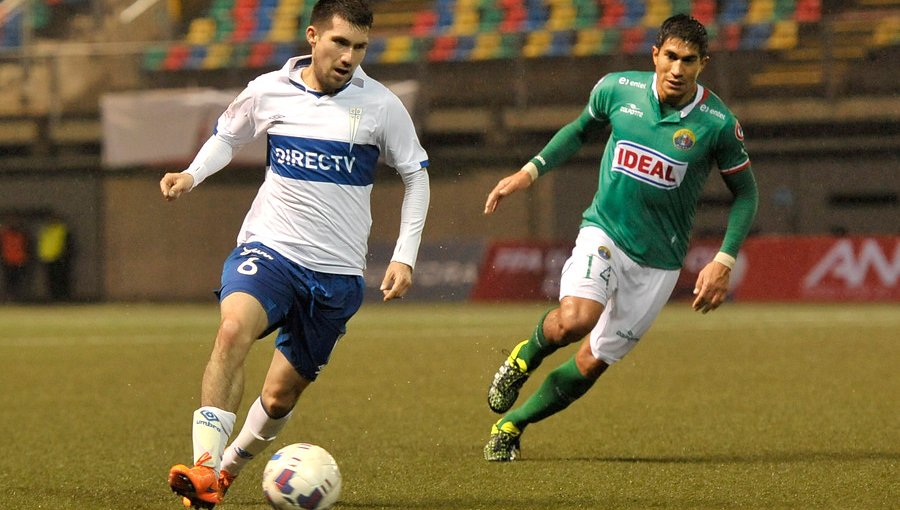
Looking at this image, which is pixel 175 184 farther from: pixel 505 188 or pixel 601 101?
pixel 601 101

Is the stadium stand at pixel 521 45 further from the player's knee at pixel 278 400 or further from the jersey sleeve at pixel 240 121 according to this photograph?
the player's knee at pixel 278 400

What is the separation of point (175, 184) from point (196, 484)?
3.73ft

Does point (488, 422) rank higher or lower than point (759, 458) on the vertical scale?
lower

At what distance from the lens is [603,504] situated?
17.5 ft

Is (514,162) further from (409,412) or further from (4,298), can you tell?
(409,412)

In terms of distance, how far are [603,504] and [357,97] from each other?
180 cm

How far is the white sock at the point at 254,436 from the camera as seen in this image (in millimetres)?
5512

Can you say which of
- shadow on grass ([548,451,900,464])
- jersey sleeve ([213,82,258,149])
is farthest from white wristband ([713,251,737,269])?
jersey sleeve ([213,82,258,149])

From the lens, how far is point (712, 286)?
6121mm

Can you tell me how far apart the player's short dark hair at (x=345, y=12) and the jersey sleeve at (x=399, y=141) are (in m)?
0.35

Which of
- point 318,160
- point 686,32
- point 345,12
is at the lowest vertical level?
point 318,160

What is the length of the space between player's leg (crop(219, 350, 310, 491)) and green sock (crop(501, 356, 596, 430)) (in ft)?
5.03

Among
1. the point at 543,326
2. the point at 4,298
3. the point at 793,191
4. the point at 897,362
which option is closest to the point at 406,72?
the point at 793,191

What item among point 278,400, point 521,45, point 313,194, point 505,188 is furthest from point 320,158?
point 521,45
